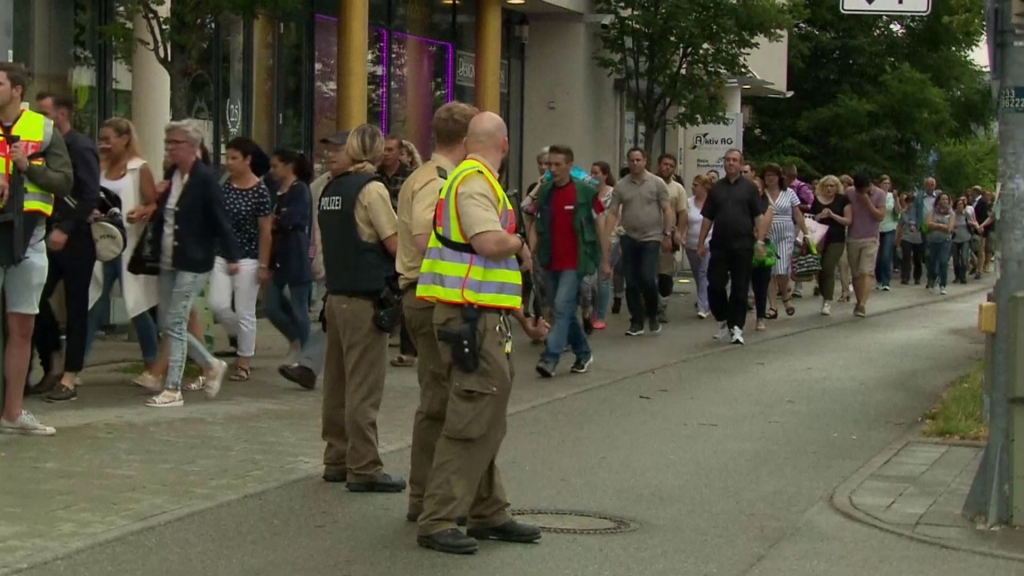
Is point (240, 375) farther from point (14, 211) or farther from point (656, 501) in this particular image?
point (656, 501)

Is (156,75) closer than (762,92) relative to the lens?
Yes

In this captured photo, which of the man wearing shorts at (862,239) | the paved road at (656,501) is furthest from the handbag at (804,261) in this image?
the paved road at (656,501)

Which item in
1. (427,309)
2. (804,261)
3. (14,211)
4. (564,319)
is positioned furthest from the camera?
(804,261)

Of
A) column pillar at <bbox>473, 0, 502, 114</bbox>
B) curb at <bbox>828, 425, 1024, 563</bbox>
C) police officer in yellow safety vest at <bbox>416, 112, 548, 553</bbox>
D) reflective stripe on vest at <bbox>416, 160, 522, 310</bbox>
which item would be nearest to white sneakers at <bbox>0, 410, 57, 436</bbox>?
police officer in yellow safety vest at <bbox>416, 112, 548, 553</bbox>

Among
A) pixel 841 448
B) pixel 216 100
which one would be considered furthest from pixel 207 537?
pixel 216 100

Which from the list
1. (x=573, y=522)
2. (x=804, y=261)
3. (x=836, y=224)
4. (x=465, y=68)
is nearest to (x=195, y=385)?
(x=573, y=522)

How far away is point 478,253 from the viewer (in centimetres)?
687

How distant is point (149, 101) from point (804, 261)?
853 cm

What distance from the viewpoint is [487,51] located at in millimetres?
23719

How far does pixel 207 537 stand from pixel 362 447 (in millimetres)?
1232

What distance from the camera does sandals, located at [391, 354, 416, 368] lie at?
13656 mm

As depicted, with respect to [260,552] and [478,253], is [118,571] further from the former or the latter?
[478,253]

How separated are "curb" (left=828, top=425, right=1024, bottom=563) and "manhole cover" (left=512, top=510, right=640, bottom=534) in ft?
3.69

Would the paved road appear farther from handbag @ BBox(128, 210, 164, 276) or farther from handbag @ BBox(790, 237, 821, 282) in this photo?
handbag @ BBox(790, 237, 821, 282)
